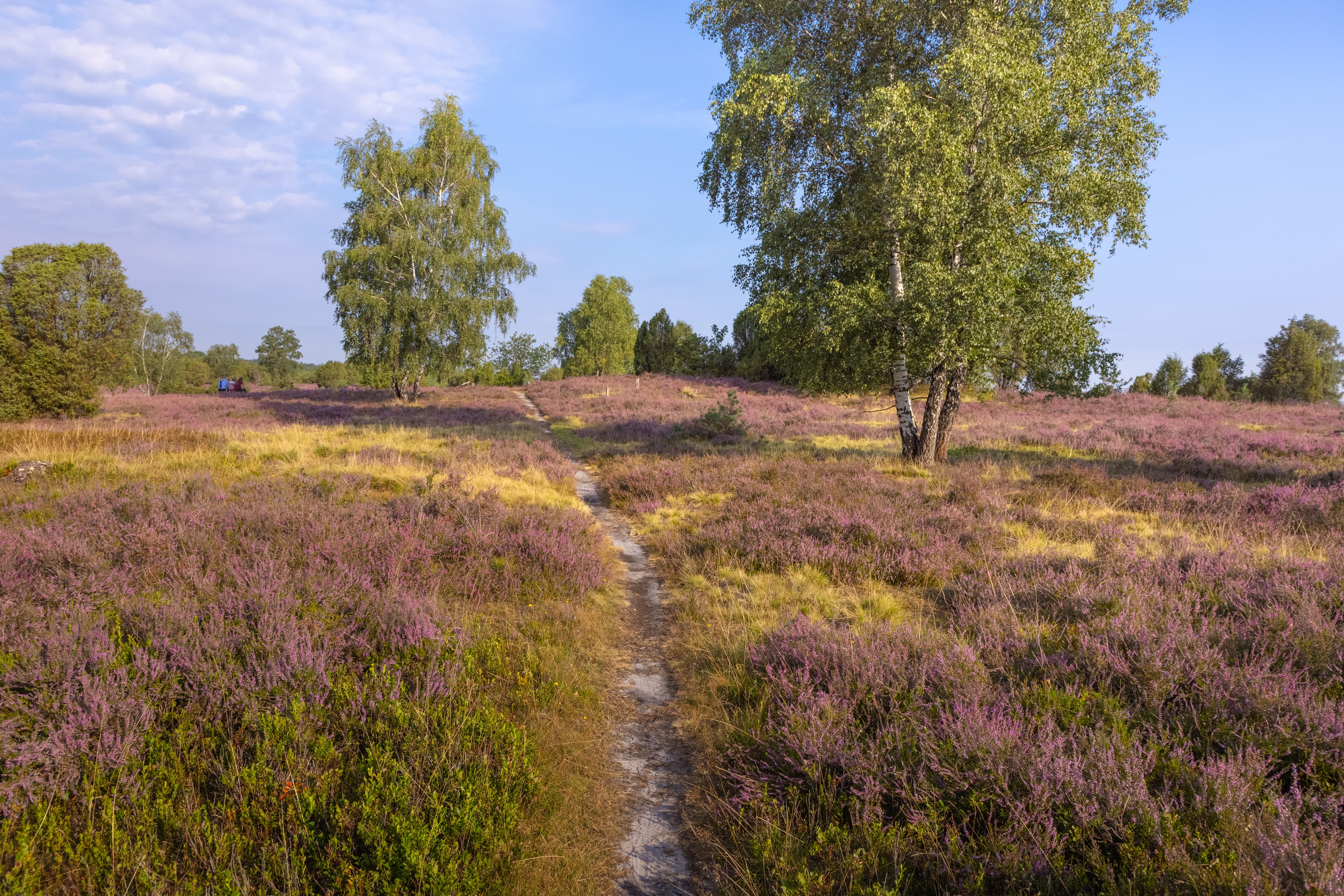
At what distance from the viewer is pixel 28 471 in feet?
32.2

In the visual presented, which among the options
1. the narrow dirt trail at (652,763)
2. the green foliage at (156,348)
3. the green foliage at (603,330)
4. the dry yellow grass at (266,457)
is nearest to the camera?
the narrow dirt trail at (652,763)

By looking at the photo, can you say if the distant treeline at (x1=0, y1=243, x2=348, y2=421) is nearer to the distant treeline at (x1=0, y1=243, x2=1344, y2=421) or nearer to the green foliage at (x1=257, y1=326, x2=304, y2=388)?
the distant treeline at (x1=0, y1=243, x2=1344, y2=421)

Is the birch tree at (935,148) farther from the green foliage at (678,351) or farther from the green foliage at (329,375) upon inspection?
the green foliage at (329,375)

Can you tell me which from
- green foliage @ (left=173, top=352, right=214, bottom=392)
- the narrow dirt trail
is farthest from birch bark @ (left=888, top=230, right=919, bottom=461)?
green foliage @ (left=173, top=352, right=214, bottom=392)

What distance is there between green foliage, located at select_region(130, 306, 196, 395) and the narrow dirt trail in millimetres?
65704

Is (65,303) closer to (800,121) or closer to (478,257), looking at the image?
(478,257)

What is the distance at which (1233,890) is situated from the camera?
2.24 m

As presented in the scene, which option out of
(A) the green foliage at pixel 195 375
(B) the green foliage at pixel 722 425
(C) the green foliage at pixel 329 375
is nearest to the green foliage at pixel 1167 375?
(B) the green foliage at pixel 722 425

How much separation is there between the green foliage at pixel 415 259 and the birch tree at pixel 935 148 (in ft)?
62.2

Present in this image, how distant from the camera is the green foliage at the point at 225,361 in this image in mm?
109125

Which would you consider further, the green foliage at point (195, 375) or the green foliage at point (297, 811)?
the green foliage at point (195, 375)

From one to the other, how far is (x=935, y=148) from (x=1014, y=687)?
10928 mm

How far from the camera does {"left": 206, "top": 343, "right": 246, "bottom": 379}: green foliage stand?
109m

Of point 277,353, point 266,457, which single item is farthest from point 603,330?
point 277,353
